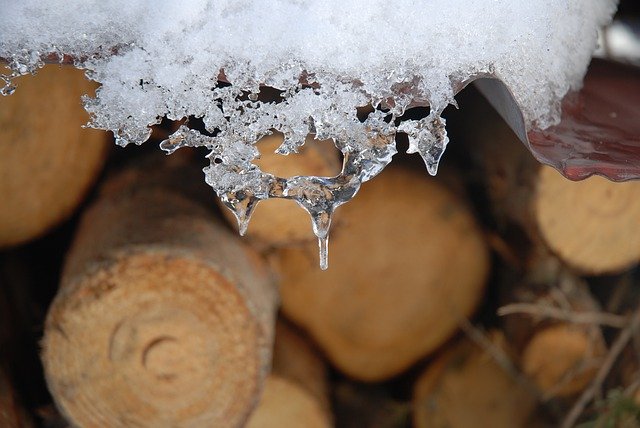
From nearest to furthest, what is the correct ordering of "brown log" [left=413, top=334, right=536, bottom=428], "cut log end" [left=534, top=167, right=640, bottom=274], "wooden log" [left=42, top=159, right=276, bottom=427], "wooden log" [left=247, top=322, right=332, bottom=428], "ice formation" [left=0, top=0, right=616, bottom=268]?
"ice formation" [left=0, top=0, right=616, bottom=268], "wooden log" [left=42, top=159, right=276, bottom=427], "cut log end" [left=534, top=167, right=640, bottom=274], "wooden log" [left=247, top=322, right=332, bottom=428], "brown log" [left=413, top=334, right=536, bottom=428]

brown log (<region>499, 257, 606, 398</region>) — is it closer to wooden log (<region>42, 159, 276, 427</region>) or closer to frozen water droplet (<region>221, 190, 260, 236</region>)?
wooden log (<region>42, 159, 276, 427</region>)

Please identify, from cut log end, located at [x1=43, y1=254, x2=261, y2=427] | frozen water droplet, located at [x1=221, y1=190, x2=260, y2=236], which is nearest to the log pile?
cut log end, located at [x1=43, y1=254, x2=261, y2=427]

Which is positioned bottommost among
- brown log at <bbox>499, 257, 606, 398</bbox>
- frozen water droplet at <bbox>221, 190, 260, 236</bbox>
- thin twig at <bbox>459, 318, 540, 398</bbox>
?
thin twig at <bbox>459, 318, 540, 398</bbox>

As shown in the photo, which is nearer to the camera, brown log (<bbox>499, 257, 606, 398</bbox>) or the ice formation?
the ice formation

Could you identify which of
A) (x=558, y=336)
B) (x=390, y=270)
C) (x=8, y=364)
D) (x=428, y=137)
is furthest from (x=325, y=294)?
(x=428, y=137)

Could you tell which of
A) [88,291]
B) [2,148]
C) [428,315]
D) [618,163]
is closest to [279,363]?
[428,315]

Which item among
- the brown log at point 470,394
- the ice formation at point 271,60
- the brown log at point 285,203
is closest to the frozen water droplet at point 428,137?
the ice formation at point 271,60

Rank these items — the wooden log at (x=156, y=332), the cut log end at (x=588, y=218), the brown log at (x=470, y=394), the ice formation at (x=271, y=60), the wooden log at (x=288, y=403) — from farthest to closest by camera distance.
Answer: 1. the brown log at (x=470, y=394)
2. the wooden log at (x=288, y=403)
3. the cut log end at (x=588, y=218)
4. the wooden log at (x=156, y=332)
5. the ice formation at (x=271, y=60)

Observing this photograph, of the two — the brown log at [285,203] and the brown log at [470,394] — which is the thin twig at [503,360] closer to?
the brown log at [470,394]
